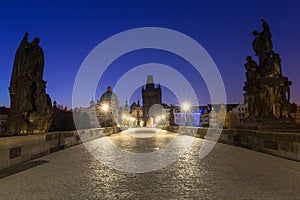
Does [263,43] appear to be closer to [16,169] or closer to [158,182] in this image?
[158,182]

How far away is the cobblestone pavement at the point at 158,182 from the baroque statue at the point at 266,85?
251 inches

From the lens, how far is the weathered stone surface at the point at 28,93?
1129cm

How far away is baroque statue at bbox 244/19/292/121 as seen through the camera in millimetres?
13266

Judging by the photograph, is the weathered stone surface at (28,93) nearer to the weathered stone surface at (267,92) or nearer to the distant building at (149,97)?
the weathered stone surface at (267,92)

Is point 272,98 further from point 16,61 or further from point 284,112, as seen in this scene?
point 16,61

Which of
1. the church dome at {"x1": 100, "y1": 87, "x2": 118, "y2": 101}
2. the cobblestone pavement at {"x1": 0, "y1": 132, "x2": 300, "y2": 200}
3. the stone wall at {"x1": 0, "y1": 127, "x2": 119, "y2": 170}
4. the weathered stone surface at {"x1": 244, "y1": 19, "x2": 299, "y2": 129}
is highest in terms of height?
the church dome at {"x1": 100, "y1": 87, "x2": 118, "y2": 101}

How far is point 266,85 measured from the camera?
13.4 meters

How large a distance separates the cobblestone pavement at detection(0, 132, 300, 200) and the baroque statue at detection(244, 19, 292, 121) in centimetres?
638

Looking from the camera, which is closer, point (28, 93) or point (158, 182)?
point (158, 182)

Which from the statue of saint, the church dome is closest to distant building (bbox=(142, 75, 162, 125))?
the church dome

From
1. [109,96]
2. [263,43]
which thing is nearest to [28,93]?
[263,43]

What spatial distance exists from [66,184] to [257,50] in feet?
43.4

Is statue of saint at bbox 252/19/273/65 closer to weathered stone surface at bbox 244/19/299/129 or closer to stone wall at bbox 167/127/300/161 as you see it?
weathered stone surface at bbox 244/19/299/129

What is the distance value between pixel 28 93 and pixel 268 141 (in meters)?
10.6
